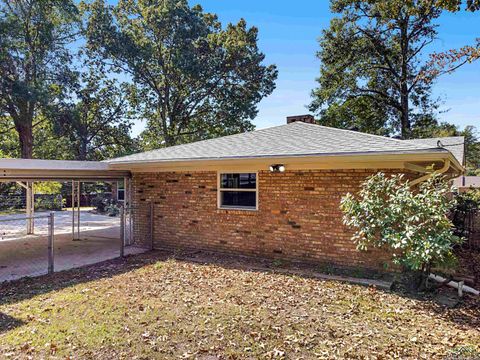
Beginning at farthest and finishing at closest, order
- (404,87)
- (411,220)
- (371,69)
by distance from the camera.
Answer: (371,69) → (404,87) → (411,220)

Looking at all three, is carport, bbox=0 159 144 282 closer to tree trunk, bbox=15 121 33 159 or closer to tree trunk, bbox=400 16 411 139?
tree trunk, bbox=15 121 33 159

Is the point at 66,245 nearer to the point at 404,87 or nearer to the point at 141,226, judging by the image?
the point at 141,226

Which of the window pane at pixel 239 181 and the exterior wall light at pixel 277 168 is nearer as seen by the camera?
the exterior wall light at pixel 277 168

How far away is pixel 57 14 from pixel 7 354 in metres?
23.1

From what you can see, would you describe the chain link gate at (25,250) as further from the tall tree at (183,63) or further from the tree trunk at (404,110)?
the tree trunk at (404,110)

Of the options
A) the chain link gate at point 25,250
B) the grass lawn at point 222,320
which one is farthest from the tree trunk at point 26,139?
the grass lawn at point 222,320

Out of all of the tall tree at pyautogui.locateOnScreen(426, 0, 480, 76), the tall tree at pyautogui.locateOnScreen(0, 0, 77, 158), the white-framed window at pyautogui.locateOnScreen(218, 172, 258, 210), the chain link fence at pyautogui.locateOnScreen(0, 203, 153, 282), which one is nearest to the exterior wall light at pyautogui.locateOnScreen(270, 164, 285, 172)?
the white-framed window at pyautogui.locateOnScreen(218, 172, 258, 210)

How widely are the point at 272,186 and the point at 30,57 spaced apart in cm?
1908

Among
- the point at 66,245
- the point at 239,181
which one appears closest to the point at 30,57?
the point at 66,245

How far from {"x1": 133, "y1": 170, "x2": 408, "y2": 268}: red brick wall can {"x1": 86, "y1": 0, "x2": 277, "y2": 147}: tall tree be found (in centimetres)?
1569

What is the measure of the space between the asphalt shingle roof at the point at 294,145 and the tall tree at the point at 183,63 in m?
15.4

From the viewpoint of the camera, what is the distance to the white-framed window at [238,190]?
27.8 feet

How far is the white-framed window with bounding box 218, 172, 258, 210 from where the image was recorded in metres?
8.46

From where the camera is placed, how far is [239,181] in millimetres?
8695
